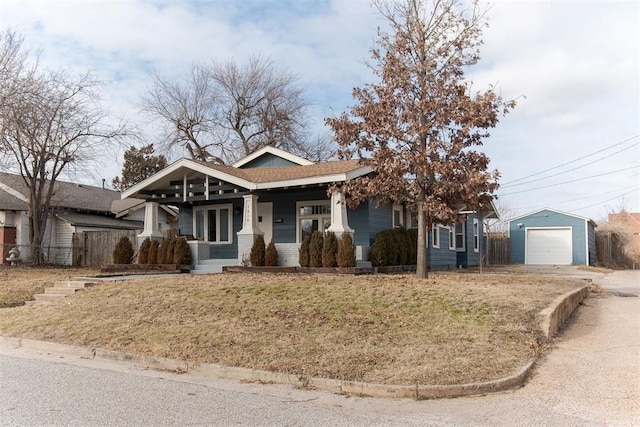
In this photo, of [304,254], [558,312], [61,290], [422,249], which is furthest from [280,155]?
[558,312]

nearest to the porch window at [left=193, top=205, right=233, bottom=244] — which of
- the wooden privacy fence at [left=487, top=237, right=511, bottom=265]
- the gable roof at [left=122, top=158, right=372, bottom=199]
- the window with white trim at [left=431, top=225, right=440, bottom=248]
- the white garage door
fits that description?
the gable roof at [left=122, top=158, right=372, bottom=199]

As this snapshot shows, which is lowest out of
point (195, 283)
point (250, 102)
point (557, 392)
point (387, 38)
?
point (557, 392)

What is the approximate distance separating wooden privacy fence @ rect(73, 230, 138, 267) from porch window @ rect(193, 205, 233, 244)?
18.5 ft

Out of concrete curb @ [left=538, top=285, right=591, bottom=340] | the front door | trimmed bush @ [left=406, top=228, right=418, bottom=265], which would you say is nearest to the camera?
concrete curb @ [left=538, top=285, right=591, bottom=340]

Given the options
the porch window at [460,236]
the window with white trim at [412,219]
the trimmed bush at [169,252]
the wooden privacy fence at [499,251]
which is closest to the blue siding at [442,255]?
the window with white trim at [412,219]

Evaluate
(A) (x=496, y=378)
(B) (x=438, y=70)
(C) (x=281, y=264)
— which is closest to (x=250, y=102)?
(C) (x=281, y=264)

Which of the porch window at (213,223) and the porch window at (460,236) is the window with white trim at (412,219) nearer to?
the porch window at (213,223)

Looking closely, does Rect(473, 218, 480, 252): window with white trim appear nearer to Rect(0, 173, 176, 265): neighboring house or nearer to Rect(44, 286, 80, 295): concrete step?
Rect(0, 173, 176, 265): neighboring house

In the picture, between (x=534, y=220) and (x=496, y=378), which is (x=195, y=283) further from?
(x=534, y=220)

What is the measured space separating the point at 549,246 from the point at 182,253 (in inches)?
950

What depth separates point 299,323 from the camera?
8.73 m

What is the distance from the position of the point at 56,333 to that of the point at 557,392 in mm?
7958

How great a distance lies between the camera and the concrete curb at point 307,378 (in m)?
6.13

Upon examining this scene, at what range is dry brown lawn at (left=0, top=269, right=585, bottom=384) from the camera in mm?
7016
